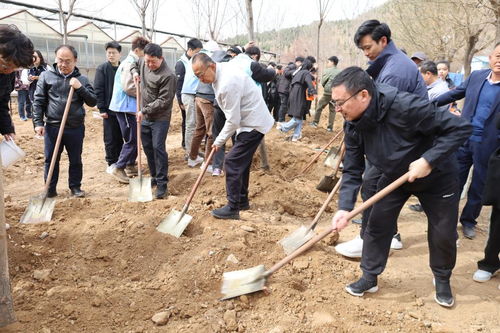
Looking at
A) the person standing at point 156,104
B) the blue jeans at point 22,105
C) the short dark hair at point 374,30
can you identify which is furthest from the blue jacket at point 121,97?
the blue jeans at point 22,105

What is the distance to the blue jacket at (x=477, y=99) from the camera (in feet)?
12.3

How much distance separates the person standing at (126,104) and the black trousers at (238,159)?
6.64 feet

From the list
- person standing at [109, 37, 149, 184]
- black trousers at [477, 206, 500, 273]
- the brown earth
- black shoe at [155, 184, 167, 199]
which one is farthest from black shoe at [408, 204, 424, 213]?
person standing at [109, 37, 149, 184]

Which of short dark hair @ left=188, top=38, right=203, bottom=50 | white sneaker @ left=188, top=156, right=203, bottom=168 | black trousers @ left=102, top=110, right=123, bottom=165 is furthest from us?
white sneaker @ left=188, top=156, right=203, bottom=168

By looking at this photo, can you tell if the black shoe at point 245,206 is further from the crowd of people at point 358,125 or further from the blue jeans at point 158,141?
the blue jeans at point 158,141

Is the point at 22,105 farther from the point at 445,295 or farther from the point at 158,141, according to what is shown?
the point at 445,295

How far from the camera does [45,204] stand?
166 inches

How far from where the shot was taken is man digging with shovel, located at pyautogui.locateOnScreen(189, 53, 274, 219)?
378 centimetres

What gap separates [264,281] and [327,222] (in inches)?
78.9

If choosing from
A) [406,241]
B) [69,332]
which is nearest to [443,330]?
[406,241]

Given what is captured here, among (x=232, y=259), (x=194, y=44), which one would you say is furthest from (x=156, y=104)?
(x=232, y=259)

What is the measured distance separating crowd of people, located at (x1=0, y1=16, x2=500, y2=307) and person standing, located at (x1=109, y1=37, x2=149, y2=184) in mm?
15

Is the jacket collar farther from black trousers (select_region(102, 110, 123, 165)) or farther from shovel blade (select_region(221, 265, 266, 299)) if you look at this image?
black trousers (select_region(102, 110, 123, 165))

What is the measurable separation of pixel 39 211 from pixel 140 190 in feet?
3.73
